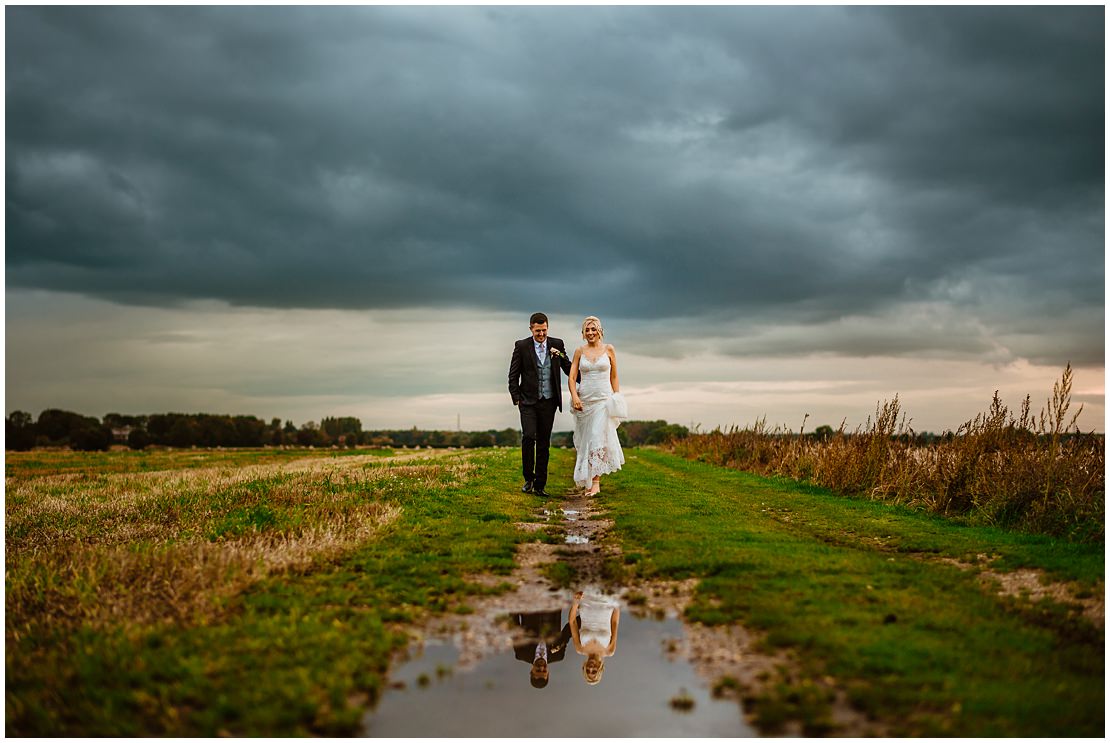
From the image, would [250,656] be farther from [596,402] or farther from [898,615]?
[596,402]

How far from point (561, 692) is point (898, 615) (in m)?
3.24

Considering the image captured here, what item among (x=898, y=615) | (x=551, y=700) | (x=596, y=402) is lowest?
(x=551, y=700)

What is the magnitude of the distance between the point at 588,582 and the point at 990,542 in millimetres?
6199

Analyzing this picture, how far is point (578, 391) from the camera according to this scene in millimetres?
16125

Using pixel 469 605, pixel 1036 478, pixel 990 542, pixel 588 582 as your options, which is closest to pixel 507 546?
pixel 588 582

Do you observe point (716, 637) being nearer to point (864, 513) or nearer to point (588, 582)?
point (588, 582)

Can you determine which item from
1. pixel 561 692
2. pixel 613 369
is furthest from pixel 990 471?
pixel 561 692

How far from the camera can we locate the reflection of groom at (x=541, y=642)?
577 centimetres

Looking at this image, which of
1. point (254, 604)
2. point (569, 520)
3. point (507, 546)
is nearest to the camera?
point (254, 604)

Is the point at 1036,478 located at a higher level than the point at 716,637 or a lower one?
higher

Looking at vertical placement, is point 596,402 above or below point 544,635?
above

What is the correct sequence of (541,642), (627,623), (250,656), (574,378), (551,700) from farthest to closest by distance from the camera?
1. (574,378)
2. (627,623)
3. (541,642)
4. (250,656)
5. (551,700)

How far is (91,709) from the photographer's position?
16.1ft

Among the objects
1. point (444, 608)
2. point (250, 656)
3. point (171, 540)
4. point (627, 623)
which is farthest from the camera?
point (171, 540)
